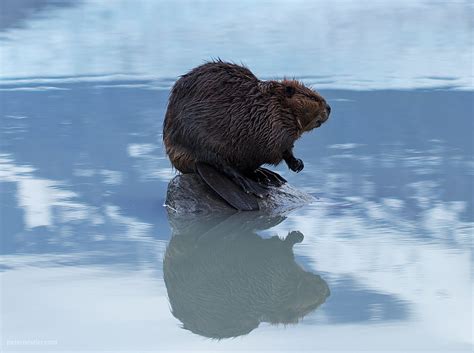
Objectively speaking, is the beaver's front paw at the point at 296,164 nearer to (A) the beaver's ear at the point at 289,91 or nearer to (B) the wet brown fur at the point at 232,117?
(B) the wet brown fur at the point at 232,117

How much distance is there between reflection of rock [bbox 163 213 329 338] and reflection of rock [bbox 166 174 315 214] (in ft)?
0.41

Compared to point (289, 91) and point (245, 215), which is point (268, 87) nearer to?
point (289, 91)

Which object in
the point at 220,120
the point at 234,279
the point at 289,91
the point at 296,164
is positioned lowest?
the point at 234,279

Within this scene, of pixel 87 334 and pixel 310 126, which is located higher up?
pixel 310 126

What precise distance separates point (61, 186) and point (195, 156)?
844 millimetres

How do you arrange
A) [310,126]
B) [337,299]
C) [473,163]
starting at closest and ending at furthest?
[337,299] → [310,126] → [473,163]

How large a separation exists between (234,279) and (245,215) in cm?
102

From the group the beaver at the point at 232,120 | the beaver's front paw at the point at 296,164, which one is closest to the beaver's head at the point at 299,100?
the beaver at the point at 232,120

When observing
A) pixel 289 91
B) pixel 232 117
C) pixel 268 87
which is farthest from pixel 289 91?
pixel 232 117

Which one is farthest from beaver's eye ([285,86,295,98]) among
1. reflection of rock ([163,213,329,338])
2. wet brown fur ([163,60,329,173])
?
reflection of rock ([163,213,329,338])

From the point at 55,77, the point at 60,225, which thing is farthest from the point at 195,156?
the point at 55,77

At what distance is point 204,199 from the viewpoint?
5902mm

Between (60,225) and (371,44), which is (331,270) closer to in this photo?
(60,225)

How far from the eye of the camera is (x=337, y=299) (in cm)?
451
